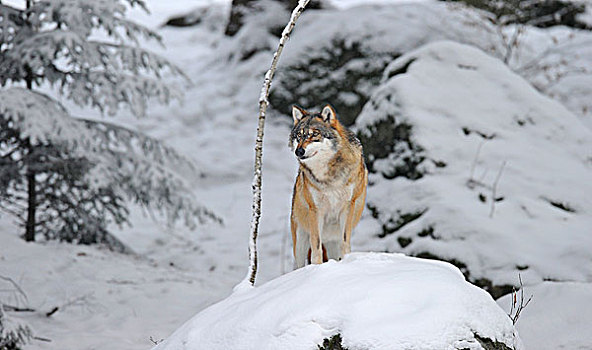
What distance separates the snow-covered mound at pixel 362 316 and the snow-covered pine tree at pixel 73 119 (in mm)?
4234

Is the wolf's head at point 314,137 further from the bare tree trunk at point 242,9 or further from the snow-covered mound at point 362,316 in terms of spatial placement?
the bare tree trunk at point 242,9

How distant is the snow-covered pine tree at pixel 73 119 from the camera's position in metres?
6.22

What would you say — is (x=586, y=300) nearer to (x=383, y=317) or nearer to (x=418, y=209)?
(x=383, y=317)

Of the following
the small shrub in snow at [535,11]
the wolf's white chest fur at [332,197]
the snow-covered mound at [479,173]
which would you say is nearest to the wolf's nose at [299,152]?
the wolf's white chest fur at [332,197]

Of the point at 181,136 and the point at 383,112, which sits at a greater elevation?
the point at 383,112

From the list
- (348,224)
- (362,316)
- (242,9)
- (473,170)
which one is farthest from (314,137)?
(242,9)

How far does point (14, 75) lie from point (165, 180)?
2057 millimetres

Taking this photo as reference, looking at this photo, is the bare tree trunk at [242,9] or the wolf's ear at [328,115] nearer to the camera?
the wolf's ear at [328,115]

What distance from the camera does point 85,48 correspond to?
6.50 metres

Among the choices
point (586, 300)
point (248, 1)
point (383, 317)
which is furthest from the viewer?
point (248, 1)

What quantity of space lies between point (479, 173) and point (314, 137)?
158 inches

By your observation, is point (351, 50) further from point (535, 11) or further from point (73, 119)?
point (73, 119)

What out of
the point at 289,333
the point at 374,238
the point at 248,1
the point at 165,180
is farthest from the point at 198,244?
the point at 248,1

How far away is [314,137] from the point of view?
3.21 metres
